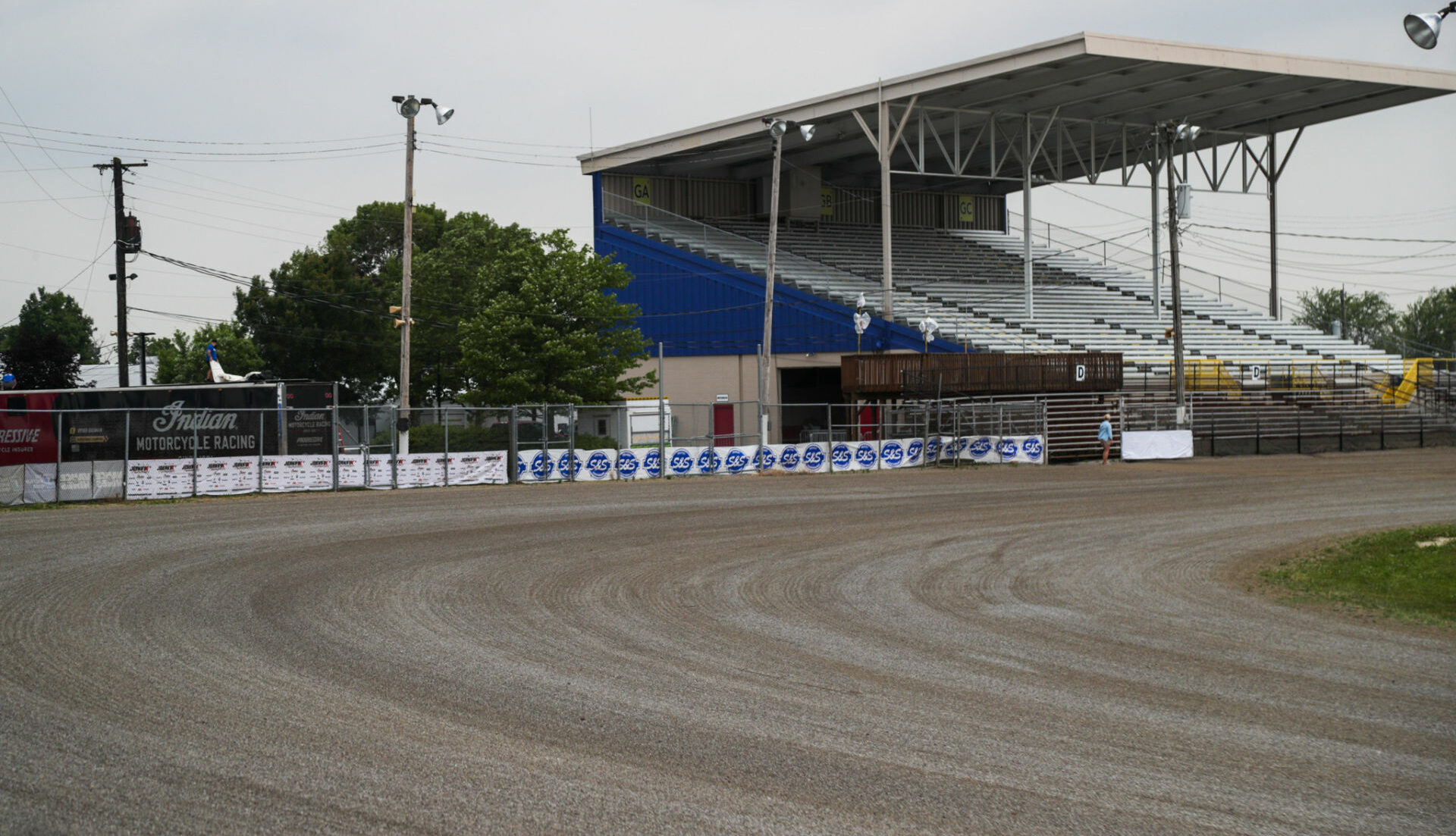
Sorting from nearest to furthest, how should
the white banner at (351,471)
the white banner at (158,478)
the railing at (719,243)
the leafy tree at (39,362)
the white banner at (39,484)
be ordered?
the white banner at (39,484) → the white banner at (158,478) → the white banner at (351,471) → the railing at (719,243) → the leafy tree at (39,362)

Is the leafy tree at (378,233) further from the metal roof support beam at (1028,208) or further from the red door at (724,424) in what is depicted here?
the metal roof support beam at (1028,208)

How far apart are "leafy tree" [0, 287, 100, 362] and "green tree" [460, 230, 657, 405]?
8963 cm

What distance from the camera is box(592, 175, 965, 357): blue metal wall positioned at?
50656 mm

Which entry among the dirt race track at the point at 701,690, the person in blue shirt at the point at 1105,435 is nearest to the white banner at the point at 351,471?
the dirt race track at the point at 701,690

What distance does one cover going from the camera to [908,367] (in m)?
41.3

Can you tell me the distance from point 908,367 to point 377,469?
18.4 meters

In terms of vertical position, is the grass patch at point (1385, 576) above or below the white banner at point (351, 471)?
below

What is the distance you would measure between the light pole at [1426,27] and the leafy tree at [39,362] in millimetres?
64928

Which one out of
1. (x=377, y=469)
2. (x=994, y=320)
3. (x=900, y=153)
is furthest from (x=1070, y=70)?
(x=377, y=469)

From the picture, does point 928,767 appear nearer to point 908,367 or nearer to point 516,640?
point 516,640

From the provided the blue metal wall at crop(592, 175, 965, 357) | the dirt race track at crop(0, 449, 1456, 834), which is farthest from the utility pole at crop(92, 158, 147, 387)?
the dirt race track at crop(0, 449, 1456, 834)

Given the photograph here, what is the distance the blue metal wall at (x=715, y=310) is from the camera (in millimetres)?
50656

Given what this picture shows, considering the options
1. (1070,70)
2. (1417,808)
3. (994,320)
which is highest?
(1070,70)

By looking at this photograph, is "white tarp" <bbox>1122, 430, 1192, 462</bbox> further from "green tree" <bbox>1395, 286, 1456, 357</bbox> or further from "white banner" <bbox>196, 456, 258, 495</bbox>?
"green tree" <bbox>1395, 286, 1456, 357</bbox>
